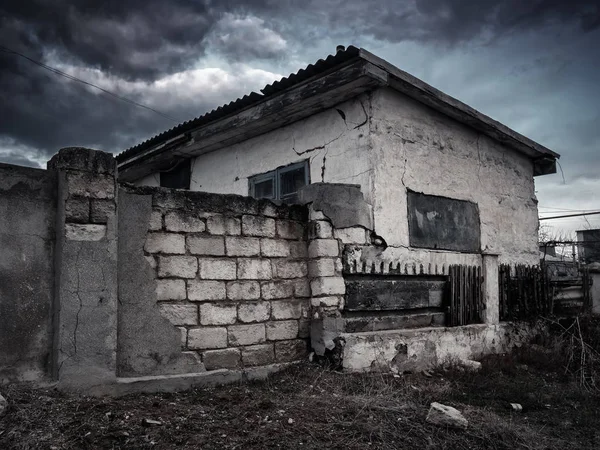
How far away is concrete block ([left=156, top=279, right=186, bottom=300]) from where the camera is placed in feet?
15.0

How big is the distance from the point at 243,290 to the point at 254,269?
249 mm

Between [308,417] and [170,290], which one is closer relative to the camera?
[308,417]

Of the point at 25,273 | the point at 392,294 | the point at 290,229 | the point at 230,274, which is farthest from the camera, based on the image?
the point at 392,294

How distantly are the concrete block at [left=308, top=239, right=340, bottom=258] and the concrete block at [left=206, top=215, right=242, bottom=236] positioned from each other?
0.88 meters

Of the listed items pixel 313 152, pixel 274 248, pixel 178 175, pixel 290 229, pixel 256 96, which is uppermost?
pixel 256 96

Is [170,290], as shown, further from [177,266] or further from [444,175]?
[444,175]

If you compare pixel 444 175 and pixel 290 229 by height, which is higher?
pixel 444 175

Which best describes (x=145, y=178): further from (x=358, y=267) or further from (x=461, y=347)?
(x=461, y=347)

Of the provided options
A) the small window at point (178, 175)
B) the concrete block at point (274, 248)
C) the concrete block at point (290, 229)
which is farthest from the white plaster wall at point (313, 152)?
the concrete block at point (274, 248)

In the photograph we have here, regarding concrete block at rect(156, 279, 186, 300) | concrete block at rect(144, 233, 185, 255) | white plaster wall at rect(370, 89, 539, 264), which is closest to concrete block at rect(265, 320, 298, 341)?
concrete block at rect(156, 279, 186, 300)

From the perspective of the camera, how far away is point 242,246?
5.14m

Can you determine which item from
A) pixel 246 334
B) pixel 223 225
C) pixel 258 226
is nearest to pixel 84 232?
pixel 223 225

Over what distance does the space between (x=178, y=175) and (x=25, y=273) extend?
5796 millimetres

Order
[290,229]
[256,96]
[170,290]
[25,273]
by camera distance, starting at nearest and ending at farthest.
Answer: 1. [25,273]
2. [170,290]
3. [290,229]
4. [256,96]
